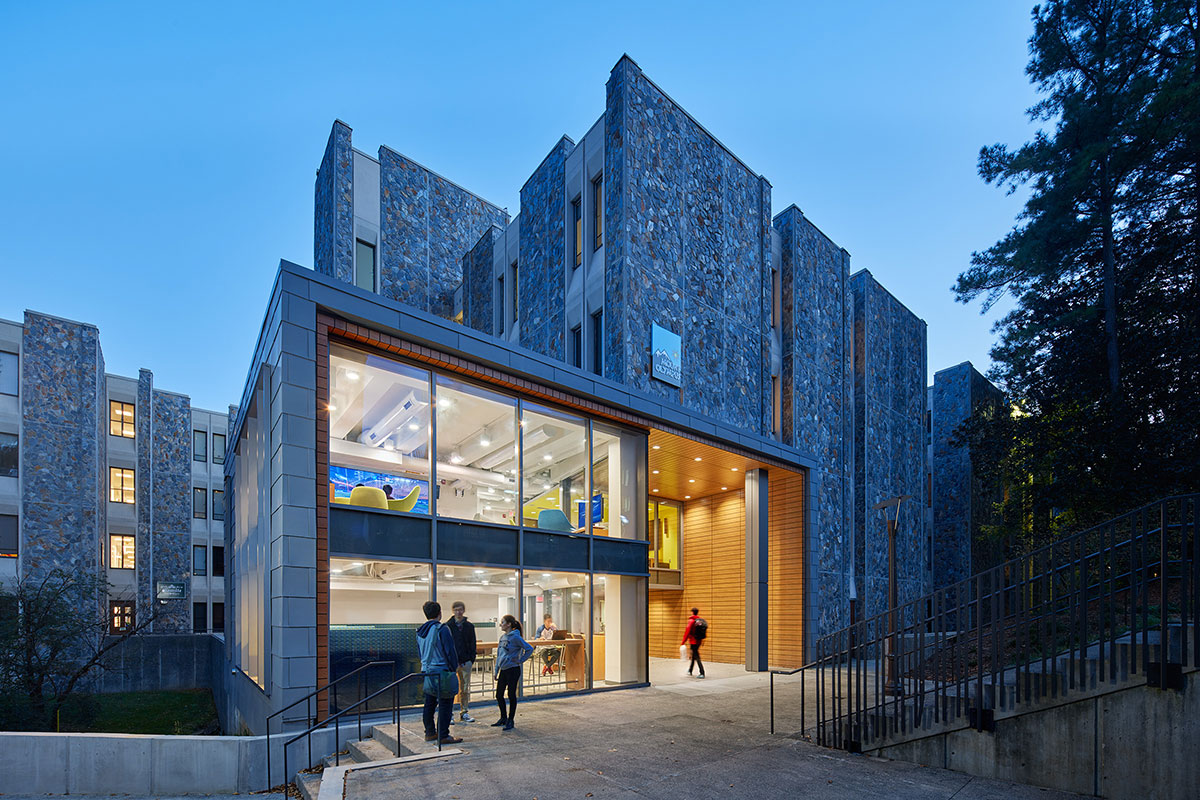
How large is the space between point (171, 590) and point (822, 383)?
1442 inches

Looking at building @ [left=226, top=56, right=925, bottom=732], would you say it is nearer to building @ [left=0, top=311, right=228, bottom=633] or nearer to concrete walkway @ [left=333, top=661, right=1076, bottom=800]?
concrete walkway @ [left=333, top=661, right=1076, bottom=800]

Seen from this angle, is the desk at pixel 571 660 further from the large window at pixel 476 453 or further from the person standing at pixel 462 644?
the person standing at pixel 462 644

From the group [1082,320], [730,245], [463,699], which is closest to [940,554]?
[1082,320]

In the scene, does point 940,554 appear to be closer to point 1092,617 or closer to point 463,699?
point 1092,617

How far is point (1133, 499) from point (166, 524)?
1728 inches

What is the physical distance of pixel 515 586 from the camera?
41.4ft

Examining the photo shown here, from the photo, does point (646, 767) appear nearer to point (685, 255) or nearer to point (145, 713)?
point (685, 255)

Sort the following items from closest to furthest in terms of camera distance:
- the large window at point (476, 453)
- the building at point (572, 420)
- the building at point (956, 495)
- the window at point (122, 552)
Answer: the building at point (572, 420) → the large window at point (476, 453) → the window at point (122, 552) → the building at point (956, 495)

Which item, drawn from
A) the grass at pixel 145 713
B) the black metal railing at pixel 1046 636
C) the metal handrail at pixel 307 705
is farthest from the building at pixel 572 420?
the black metal railing at pixel 1046 636

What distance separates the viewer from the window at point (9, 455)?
95.6 feet

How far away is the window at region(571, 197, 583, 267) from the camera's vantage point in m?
20.0

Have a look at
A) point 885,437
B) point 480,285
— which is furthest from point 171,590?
point 885,437

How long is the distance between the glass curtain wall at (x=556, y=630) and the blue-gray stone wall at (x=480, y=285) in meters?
14.5

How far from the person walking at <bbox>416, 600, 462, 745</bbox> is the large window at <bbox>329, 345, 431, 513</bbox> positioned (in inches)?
95.6
